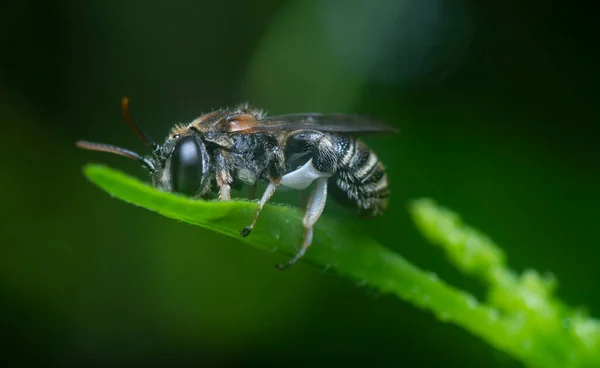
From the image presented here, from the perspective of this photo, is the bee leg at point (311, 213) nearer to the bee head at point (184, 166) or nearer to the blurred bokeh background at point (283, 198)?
the bee head at point (184, 166)

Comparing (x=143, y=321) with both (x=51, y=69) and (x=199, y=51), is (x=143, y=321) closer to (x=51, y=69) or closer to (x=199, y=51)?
(x=51, y=69)

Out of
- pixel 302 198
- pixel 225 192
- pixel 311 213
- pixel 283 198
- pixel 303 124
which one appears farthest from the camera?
pixel 283 198

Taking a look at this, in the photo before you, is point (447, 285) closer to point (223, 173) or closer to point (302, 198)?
point (223, 173)

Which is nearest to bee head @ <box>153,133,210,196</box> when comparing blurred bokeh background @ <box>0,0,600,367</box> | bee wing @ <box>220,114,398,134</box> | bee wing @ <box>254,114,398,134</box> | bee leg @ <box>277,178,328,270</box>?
bee wing @ <box>220,114,398,134</box>

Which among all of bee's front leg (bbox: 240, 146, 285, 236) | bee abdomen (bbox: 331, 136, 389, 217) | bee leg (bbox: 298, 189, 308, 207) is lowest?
bee's front leg (bbox: 240, 146, 285, 236)

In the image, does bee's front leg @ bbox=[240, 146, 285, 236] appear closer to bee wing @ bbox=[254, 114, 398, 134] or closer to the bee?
the bee

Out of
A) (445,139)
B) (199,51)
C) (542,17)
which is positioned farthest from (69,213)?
(542,17)

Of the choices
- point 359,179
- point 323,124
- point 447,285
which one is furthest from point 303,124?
point 447,285

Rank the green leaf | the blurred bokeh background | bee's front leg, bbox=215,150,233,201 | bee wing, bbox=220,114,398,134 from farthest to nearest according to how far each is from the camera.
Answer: the blurred bokeh background, bee wing, bbox=220,114,398,134, bee's front leg, bbox=215,150,233,201, the green leaf
